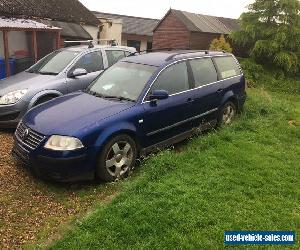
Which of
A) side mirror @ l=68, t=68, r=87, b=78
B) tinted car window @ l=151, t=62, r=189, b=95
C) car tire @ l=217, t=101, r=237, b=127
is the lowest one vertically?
car tire @ l=217, t=101, r=237, b=127

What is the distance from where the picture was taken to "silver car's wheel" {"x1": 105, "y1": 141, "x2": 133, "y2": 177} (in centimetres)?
559

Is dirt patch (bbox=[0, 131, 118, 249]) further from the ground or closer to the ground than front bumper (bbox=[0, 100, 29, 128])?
closer to the ground

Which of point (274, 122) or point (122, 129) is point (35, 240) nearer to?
point (122, 129)

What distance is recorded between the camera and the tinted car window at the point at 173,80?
652cm

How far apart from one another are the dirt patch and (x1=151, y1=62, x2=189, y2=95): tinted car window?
209 cm

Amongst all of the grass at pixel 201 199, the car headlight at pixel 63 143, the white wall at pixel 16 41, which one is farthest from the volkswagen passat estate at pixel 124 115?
the white wall at pixel 16 41

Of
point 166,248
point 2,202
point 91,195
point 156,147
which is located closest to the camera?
point 166,248

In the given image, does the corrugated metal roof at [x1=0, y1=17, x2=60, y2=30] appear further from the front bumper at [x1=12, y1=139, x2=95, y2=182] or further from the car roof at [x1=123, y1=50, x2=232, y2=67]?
the front bumper at [x1=12, y1=139, x2=95, y2=182]

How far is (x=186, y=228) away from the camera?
4258 mm

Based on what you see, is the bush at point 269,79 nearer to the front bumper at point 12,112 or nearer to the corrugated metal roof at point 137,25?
the front bumper at point 12,112

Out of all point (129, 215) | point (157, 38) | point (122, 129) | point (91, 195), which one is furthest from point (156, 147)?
point (157, 38)

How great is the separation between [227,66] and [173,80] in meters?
2.26

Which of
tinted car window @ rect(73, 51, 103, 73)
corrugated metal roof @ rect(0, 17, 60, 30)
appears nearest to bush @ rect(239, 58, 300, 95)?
corrugated metal roof @ rect(0, 17, 60, 30)

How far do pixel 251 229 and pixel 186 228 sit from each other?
0.80 metres
